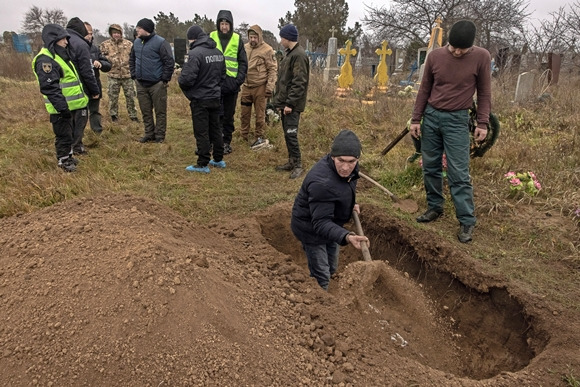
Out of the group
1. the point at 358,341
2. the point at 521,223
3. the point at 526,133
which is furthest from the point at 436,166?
the point at 526,133

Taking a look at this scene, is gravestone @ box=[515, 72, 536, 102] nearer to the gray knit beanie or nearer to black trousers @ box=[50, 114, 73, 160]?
the gray knit beanie

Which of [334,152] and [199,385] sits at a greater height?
[334,152]

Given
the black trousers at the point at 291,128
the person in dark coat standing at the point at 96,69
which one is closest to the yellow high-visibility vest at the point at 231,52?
the black trousers at the point at 291,128

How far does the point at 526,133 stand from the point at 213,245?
253 inches

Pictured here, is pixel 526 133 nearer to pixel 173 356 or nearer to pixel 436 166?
pixel 436 166

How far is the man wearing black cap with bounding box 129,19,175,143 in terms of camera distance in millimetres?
6168

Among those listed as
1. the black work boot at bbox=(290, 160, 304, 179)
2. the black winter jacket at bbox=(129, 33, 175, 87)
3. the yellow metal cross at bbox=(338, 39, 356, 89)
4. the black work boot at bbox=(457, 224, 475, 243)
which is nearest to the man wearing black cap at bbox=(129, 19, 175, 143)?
the black winter jacket at bbox=(129, 33, 175, 87)

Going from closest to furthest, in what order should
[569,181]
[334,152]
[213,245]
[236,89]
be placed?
[334,152], [213,245], [569,181], [236,89]

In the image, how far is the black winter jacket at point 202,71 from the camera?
16.3 ft

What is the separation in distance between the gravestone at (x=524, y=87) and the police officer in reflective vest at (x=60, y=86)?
30.8ft

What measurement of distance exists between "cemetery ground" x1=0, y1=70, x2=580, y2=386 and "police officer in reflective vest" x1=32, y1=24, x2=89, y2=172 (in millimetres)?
487

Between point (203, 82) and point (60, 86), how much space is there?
1.76 m

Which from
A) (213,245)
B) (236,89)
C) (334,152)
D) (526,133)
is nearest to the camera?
(334,152)

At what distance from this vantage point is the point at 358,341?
2.50 m
